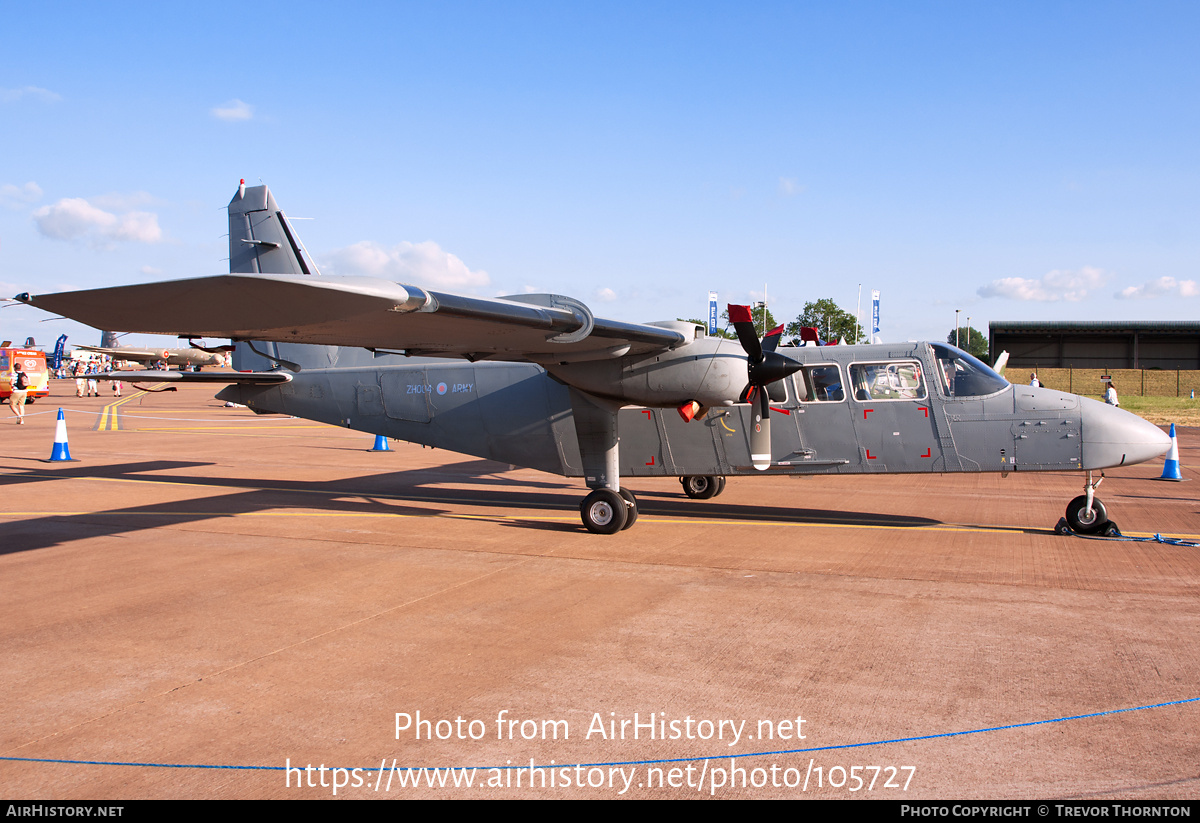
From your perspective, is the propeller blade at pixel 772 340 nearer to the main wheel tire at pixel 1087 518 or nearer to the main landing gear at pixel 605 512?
the main landing gear at pixel 605 512

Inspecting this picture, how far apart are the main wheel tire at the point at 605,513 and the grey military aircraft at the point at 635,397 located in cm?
3

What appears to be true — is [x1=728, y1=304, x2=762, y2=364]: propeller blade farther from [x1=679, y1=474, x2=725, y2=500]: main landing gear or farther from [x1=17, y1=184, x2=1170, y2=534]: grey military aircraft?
[x1=679, y1=474, x2=725, y2=500]: main landing gear

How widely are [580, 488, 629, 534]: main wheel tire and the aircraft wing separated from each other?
7.90ft

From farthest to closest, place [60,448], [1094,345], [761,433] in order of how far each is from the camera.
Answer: [1094,345] < [60,448] < [761,433]

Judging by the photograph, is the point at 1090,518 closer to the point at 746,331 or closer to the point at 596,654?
the point at 746,331

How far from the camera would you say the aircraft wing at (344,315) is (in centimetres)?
558

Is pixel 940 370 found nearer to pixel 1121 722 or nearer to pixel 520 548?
pixel 520 548

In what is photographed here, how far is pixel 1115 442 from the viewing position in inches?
409

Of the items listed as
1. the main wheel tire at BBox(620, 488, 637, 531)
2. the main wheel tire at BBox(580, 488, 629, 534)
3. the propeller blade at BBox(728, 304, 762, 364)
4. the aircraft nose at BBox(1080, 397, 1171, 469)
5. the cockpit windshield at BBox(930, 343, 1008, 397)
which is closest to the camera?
the propeller blade at BBox(728, 304, 762, 364)

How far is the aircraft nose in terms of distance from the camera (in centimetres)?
1035

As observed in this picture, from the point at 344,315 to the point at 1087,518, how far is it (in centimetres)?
989

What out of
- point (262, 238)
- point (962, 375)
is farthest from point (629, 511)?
point (262, 238)

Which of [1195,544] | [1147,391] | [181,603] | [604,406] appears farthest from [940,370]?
[1147,391]

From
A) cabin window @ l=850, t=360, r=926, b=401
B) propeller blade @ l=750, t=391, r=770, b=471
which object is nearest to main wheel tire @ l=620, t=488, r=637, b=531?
propeller blade @ l=750, t=391, r=770, b=471
